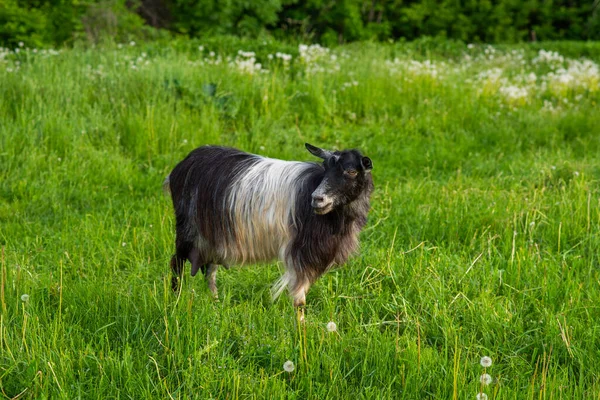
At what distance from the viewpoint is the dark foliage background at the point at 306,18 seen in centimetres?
1336

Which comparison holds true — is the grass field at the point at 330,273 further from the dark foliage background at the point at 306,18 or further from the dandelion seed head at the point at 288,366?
the dark foliage background at the point at 306,18

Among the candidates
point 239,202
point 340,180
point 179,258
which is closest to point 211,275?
point 179,258

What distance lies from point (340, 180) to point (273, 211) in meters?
0.54

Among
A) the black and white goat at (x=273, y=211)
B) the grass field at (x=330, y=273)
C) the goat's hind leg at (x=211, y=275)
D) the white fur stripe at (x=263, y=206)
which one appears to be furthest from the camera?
the goat's hind leg at (x=211, y=275)

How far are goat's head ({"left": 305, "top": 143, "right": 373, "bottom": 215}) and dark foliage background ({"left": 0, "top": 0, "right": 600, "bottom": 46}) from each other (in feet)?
31.8

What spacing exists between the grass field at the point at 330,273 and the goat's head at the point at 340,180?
0.64 m

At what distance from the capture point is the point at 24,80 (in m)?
7.38

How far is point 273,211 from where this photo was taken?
3822 mm

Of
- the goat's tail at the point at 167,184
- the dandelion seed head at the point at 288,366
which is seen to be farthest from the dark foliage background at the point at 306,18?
the dandelion seed head at the point at 288,366

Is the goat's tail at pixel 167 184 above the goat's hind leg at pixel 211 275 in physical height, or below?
above

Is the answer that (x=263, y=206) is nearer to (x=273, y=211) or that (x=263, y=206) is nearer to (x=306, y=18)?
(x=273, y=211)

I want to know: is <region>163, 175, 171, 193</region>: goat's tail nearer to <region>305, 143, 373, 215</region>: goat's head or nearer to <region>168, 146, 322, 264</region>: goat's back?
<region>168, 146, 322, 264</region>: goat's back

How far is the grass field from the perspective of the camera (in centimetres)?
311

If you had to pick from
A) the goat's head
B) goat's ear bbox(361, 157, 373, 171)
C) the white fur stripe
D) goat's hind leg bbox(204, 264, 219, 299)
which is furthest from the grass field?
goat's ear bbox(361, 157, 373, 171)
